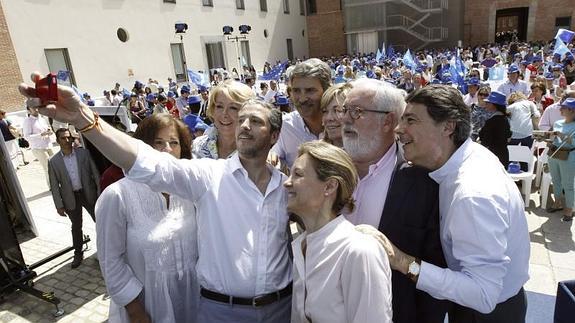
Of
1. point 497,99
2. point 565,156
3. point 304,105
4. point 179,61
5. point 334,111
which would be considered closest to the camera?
point 334,111

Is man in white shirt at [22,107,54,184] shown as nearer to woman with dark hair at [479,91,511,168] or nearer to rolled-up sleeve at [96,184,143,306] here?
rolled-up sleeve at [96,184,143,306]

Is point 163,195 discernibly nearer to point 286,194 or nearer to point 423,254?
point 286,194

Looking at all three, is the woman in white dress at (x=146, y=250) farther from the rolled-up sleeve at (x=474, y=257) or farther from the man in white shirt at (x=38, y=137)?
the man in white shirt at (x=38, y=137)

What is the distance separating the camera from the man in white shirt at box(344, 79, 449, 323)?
1961 mm

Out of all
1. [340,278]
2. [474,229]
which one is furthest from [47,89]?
[474,229]

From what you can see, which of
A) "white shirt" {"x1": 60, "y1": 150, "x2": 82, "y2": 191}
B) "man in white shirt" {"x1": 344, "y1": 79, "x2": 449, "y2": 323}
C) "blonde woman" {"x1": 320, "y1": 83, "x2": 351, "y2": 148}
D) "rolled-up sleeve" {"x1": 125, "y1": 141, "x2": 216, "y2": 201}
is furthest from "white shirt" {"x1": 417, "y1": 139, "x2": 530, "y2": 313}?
"white shirt" {"x1": 60, "y1": 150, "x2": 82, "y2": 191}

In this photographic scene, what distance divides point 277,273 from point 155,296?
2.98ft

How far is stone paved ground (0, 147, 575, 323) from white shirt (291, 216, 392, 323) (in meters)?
2.71

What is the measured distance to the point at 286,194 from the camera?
215 cm

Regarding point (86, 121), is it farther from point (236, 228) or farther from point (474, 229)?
point (474, 229)

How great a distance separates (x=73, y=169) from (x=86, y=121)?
4.34m

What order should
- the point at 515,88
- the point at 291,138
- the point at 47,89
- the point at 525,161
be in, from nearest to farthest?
the point at 47,89, the point at 291,138, the point at 525,161, the point at 515,88

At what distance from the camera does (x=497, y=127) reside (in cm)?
608

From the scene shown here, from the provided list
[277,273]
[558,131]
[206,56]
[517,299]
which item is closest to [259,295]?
[277,273]
